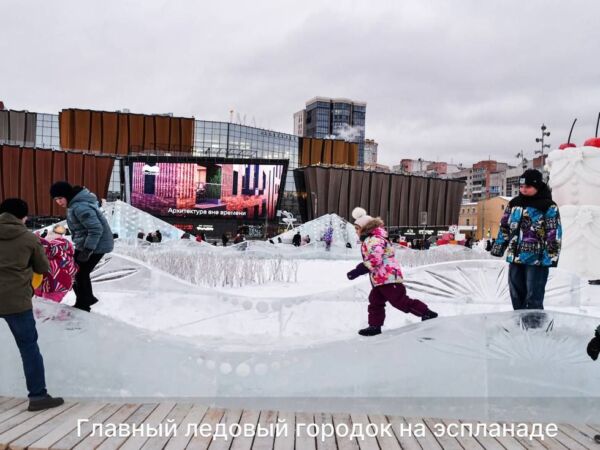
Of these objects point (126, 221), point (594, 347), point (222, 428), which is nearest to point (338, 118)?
point (126, 221)

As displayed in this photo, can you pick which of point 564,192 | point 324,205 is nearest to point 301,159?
point 324,205

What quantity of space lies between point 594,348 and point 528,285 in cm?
113

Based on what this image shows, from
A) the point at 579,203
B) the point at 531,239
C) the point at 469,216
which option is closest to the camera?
the point at 531,239

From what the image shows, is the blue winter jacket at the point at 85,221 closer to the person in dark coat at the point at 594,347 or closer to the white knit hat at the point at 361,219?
the white knit hat at the point at 361,219

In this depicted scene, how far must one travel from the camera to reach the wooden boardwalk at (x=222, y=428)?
2.97 meters

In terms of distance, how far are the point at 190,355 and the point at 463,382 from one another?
6.44 ft

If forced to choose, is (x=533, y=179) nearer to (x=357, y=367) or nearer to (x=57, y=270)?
(x=357, y=367)

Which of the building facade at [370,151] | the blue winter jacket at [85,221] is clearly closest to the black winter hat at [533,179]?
the blue winter jacket at [85,221]

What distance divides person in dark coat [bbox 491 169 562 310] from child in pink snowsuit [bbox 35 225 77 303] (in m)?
3.97

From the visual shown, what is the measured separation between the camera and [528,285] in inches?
171

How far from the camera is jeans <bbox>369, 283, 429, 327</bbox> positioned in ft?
14.4

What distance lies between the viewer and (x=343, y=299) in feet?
16.7

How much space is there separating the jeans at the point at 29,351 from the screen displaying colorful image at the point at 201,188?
40737mm

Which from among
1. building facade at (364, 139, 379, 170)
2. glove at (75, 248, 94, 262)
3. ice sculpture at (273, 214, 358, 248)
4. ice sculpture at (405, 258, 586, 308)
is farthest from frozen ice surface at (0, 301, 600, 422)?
building facade at (364, 139, 379, 170)
